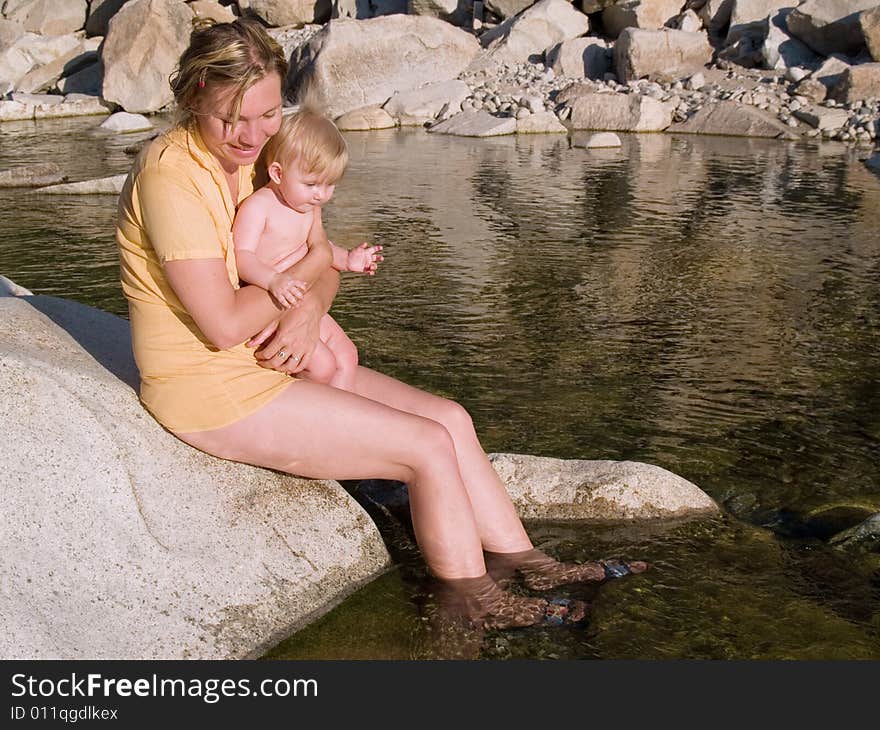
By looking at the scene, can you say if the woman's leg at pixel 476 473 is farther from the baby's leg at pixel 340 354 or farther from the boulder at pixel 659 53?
the boulder at pixel 659 53

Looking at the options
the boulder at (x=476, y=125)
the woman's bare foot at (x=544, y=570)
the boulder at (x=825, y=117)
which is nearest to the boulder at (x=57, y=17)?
the boulder at (x=476, y=125)

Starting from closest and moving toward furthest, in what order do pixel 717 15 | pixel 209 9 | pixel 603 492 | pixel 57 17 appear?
pixel 603 492 → pixel 717 15 → pixel 209 9 → pixel 57 17

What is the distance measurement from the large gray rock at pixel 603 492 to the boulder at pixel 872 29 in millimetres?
19389

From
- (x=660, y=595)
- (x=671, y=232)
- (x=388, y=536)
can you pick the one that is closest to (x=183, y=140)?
(x=388, y=536)

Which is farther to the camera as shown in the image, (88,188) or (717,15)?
(717,15)

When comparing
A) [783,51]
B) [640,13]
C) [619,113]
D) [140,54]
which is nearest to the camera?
[619,113]

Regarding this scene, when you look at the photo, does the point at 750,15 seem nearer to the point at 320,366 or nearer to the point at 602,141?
the point at 602,141

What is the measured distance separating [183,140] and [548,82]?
21697 millimetres

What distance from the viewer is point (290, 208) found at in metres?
4.20

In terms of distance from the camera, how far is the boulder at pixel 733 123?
21.0 meters

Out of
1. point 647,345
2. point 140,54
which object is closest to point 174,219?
point 647,345

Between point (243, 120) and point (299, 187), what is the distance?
43 cm

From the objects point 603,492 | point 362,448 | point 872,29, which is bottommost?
point 603,492

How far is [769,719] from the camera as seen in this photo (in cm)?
351
